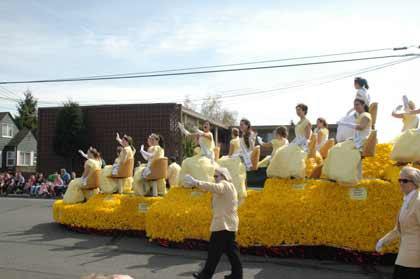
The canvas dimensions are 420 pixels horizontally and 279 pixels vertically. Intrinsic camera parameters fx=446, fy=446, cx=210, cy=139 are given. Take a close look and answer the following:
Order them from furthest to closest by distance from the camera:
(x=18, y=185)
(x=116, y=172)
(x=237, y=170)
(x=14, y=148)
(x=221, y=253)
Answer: (x=14, y=148)
(x=18, y=185)
(x=116, y=172)
(x=237, y=170)
(x=221, y=253)

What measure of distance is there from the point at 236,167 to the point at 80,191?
5083 millimetres

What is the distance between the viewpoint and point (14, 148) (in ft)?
145

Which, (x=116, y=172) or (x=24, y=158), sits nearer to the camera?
(x=116, y=172)

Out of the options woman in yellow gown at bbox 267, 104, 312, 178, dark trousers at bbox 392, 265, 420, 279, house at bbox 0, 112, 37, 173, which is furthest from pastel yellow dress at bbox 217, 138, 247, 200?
house at bbox 0, 112, 37, 173

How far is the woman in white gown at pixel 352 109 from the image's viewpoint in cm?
867

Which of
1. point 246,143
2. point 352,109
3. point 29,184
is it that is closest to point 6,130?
point 29,184

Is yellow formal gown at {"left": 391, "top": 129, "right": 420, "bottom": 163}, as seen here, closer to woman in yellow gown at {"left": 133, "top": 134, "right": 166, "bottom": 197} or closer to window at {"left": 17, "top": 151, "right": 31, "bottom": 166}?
woman in yellow gown at {"left": 133, "top": 134, "right": 166, "bottom": 197}

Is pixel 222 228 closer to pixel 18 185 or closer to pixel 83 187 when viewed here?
pixel 83 187

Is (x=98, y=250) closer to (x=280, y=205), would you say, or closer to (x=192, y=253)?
(x=192, y=253)

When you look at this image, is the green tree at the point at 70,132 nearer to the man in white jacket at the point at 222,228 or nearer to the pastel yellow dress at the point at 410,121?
the pastel yellow dress at the point at 410,121

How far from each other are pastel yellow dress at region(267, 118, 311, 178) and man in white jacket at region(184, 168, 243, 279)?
8.68ft

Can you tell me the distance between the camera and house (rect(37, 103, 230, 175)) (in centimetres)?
2822

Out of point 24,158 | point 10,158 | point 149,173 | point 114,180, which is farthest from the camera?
point 24,158

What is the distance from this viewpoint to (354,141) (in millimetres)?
8336
